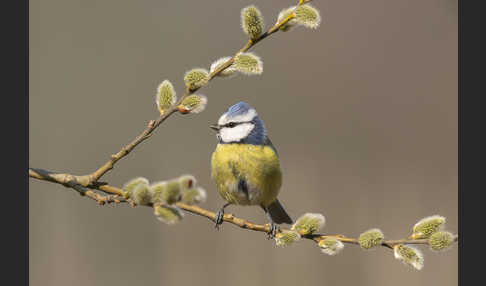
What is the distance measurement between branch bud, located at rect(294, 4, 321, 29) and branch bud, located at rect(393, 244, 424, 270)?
39 cm

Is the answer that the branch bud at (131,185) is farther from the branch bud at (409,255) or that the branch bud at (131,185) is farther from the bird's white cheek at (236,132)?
the bird's white cheek at (236,132)

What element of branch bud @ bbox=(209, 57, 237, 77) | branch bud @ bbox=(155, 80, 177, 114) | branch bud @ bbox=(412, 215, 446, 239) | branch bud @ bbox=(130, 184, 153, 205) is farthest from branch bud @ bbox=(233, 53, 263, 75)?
branch bud @ bbox=(412, 215, 446, 239)

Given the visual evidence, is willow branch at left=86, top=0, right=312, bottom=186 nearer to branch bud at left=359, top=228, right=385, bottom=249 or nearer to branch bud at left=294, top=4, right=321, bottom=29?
branch bud at left=294, top=4, right=321, bottom=29

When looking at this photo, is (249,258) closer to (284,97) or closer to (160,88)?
(284,97)

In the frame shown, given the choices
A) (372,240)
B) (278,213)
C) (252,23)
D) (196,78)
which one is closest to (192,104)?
(196,78)

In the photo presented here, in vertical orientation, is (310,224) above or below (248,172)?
below

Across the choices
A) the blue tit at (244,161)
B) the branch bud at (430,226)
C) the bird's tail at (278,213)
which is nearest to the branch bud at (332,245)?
the branch bud at (430,226)

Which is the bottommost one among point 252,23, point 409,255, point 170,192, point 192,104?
point 409,255

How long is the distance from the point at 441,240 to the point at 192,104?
0.45 m

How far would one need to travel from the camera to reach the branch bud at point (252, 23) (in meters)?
0.77

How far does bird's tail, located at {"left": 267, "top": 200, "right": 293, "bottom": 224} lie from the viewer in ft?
4.99

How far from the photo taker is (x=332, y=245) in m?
0.83

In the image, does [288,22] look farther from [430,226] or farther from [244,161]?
[244,161]

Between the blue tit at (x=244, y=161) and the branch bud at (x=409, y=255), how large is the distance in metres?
0.49
